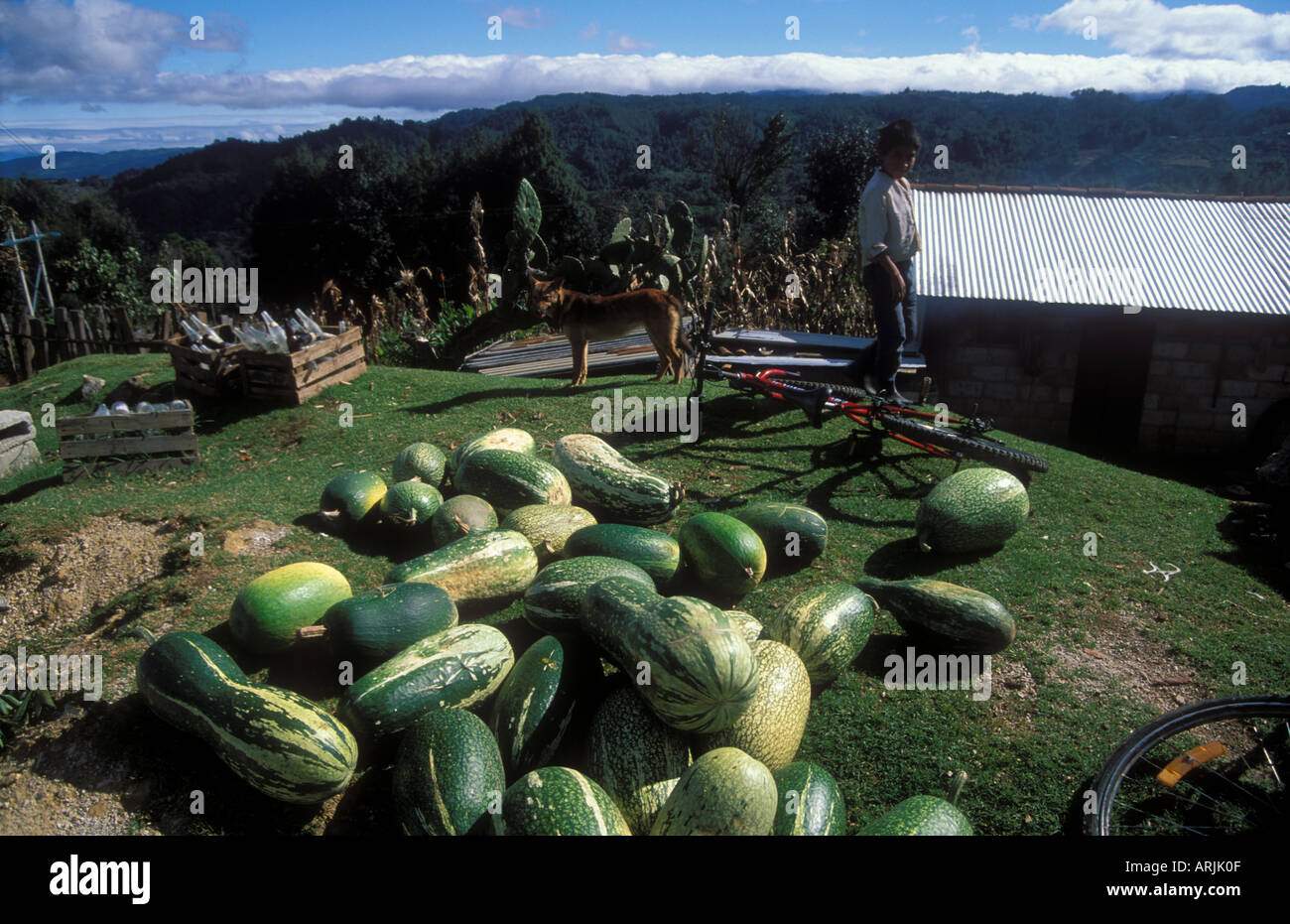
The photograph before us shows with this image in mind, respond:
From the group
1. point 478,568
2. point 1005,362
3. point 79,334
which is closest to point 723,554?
point 478,568

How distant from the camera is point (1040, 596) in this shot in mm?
5664

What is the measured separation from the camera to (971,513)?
6.04 metres

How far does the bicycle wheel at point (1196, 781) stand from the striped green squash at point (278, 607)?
4375 millimetres

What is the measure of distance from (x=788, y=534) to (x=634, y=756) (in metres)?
2.63

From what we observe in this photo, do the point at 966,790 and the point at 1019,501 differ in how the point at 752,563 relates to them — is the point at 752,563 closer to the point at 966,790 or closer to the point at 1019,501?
the point at 966,790

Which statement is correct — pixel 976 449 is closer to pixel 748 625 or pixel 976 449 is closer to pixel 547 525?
pixel 748 625

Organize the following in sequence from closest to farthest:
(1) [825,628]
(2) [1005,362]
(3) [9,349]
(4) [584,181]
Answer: (1) [825,628] → (2) [1005,362] → (3) [9,349] → (4) [584,181]

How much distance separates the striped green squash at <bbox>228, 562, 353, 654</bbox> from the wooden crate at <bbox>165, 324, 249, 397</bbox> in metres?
6.94

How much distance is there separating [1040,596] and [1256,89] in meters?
93.9

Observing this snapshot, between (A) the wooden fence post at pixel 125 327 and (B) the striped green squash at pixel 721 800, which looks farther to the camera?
(A) the wooden fence post at pixel 125 327

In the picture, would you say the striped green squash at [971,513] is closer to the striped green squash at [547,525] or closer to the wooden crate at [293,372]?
the striped green squash at [547,525]

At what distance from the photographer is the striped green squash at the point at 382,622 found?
169 inches

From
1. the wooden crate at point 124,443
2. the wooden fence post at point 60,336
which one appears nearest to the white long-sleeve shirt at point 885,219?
the wooden crate at point 124,443

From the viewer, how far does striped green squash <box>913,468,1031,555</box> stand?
6.03 metres
